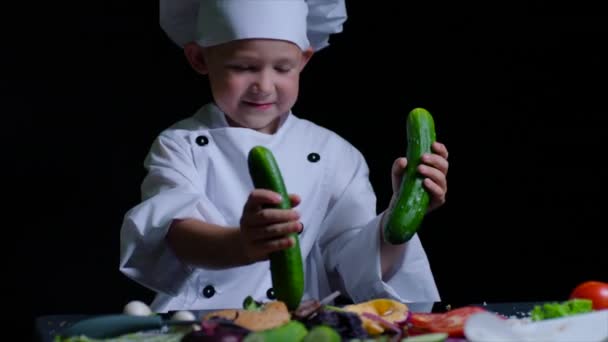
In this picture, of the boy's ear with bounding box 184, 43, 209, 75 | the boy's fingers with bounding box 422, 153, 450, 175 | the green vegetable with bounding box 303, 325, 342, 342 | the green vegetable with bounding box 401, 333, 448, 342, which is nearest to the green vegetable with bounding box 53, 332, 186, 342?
the green vegetable with bounding box 303, 325, 342, 342

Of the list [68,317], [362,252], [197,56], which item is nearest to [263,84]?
[197,56]

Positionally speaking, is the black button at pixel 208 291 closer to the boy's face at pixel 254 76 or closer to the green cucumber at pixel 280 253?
the boy's face at pixel 254 76

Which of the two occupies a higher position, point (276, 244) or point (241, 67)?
point (241, 67)

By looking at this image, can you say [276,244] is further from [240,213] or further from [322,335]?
[240,213]

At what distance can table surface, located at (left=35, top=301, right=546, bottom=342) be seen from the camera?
1.86 meters

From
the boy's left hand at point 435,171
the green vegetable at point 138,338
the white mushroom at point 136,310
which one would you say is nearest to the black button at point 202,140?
the boy's left hand at point 435,171

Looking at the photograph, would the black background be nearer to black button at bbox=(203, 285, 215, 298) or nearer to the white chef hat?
the white chef hat

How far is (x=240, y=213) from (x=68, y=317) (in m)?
0.63

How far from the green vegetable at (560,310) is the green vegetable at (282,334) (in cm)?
45

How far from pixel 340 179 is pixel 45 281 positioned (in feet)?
3.92

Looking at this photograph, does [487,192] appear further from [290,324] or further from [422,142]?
[290,324]

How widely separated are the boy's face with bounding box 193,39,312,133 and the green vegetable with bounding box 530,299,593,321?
748 millimetres

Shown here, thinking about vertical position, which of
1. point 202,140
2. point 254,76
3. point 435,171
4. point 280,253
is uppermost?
point 254,76

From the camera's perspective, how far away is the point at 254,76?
7.77ft
